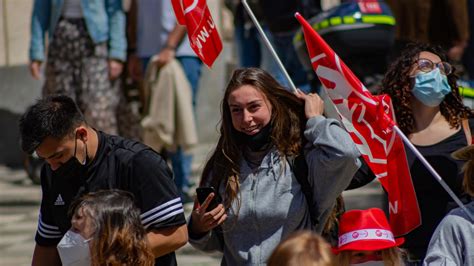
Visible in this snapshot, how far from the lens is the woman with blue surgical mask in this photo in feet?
19.0

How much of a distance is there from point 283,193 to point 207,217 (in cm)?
31

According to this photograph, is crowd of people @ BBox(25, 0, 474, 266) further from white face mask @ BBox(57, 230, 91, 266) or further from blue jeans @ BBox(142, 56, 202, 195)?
blue jeans @ BBox(142, 56, 202, 195)

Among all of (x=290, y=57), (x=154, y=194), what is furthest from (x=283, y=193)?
(x=290, y=57)

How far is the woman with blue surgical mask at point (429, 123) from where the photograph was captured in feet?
19.0

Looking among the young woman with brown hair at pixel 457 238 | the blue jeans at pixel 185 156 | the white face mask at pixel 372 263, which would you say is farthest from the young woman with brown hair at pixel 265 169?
the blue jeans at pixel 185 156

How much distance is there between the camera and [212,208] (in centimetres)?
524

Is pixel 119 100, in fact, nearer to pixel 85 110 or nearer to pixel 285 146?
pixel 85 110

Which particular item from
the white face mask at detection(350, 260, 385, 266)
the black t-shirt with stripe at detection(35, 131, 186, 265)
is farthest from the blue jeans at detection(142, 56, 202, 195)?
the white face mask at detection(350, 260, 385, 266)

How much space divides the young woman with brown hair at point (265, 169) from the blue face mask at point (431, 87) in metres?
0.64

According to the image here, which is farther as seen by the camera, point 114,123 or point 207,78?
point 207,78

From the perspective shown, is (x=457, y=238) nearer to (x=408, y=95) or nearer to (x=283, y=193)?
(x=283, y=193)

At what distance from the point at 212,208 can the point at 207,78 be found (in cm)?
722

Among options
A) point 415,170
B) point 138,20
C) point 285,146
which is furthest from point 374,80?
point 285,146

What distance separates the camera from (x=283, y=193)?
5.27 m
